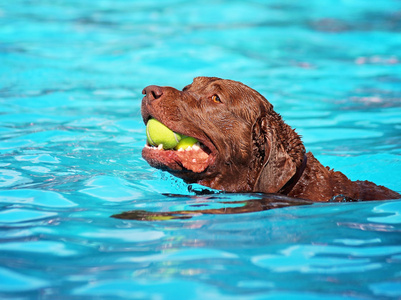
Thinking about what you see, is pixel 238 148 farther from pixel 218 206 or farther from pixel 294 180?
pixel 218 206

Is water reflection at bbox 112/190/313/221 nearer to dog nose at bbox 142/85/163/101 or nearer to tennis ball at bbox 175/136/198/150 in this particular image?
tennis ball at bbox 175/136/198/150

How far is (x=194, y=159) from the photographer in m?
5.11

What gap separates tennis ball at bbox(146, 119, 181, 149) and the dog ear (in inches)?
33.2

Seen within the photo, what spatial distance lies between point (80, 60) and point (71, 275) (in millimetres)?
10327

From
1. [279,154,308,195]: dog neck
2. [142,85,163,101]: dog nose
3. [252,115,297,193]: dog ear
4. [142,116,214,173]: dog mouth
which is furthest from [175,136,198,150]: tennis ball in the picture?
[279,154,308,195]: dog neck

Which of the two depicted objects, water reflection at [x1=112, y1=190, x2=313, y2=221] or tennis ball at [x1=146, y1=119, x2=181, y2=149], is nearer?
water reflection at [x1=112, y1=190, x2=313, y2=221]

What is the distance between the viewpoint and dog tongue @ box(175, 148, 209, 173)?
499 cm

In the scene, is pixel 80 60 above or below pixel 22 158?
above

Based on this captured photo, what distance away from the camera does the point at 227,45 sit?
14.5m

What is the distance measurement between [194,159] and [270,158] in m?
0.68

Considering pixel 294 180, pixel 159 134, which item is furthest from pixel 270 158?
pixel 159 134

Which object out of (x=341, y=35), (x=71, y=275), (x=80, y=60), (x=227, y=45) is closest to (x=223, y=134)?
(x=71, y=275)

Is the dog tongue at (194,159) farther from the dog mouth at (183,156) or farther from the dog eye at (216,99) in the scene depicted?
the dog eye at (216,99)

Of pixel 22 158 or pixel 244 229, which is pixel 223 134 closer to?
pixel 244 229
